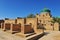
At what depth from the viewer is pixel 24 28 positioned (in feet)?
63.2

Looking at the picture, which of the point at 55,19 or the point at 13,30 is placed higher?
the point at 55,19

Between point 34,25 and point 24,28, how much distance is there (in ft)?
13.2

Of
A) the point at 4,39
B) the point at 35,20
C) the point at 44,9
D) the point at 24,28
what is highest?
the point at 44,9

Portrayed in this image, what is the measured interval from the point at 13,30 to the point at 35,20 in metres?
5.02

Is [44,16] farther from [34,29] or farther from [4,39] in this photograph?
[4,39]

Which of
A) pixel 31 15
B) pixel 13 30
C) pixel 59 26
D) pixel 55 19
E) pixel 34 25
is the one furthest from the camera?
pixel 31 15

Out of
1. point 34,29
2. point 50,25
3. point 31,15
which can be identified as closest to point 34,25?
point 34,29

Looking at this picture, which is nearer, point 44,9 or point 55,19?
point 55,19

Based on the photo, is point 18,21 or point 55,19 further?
point 55,19

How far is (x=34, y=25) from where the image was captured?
74.7 feet

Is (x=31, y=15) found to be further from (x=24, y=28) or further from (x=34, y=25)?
(x=24, y=28)

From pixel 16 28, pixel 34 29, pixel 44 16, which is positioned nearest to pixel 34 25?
pixel 34 29

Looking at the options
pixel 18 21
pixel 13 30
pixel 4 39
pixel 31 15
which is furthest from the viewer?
pixel 31 15

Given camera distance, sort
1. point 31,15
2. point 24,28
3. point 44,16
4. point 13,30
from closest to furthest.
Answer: point 24,28 → point 13,30 → point 44,16 → point 31,15
